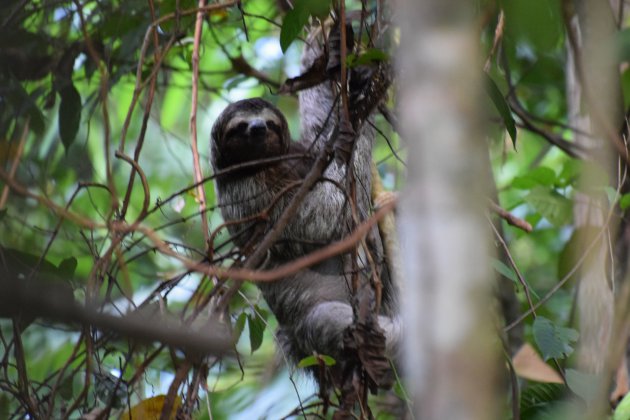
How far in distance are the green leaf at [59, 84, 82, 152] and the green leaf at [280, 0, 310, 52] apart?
1.76m

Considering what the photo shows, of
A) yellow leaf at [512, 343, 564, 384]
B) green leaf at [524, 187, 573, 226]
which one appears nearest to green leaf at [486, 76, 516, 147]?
yellow leaf at [512, 343, 564, 384]

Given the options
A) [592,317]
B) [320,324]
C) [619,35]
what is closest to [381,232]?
[320,324]

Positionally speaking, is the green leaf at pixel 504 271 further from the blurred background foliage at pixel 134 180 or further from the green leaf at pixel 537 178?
the green leaf at pixel 537 178

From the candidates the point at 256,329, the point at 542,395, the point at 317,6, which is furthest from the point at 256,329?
the point at 317,6

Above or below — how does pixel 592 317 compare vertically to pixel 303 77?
below

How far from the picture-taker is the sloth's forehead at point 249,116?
5.73 metres

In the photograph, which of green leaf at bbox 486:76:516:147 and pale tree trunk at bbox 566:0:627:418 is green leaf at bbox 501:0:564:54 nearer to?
pale tree trunk at bbox 566:0:627:418

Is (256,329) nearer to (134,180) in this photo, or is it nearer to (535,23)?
(134,180)

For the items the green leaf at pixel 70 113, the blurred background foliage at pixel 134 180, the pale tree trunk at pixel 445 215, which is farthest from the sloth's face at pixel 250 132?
the pale tree trunk at pixel 445 215

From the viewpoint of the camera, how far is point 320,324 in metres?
5.32

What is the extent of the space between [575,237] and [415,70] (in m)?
4.24

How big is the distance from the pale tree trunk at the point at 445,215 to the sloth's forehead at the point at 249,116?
400 cm

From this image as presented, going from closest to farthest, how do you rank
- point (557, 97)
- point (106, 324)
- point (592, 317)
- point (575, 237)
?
1. point (106, 324)
2. point (592, 317)
3. point (575, 237)
4. point (557, 97)

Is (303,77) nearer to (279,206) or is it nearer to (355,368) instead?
(355,368)
